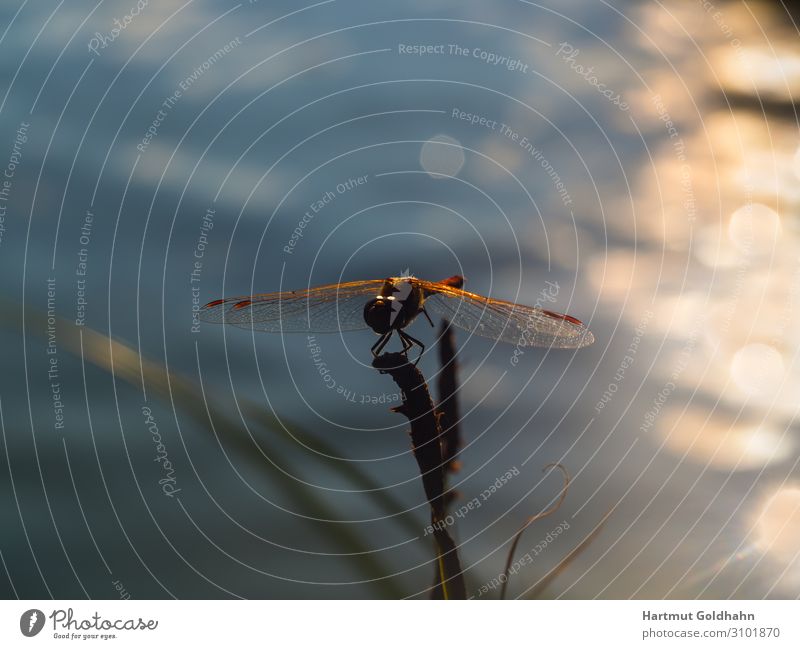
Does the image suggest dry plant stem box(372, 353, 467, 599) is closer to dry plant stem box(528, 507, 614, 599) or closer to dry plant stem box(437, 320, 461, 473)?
dry plant stem box(437, 320, 461, 473)

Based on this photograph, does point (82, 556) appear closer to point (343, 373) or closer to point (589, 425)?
point (343, 373)

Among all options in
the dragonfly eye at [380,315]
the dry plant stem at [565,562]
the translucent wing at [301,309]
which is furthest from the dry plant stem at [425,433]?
the dry plant stem at [565,562]

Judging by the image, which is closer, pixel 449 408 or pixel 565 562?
pixel 449 408

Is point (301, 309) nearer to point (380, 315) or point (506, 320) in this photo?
point (380, 315)

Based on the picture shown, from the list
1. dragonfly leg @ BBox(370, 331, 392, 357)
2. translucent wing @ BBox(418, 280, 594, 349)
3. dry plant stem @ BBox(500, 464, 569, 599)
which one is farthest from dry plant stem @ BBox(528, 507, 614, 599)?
dragonfly leg @ BBox(370, 331, 392, 357)

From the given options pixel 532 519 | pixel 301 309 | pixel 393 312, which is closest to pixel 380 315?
pixel 393 312

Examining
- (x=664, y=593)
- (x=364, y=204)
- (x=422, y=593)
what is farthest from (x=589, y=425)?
(x=364, y=204)
